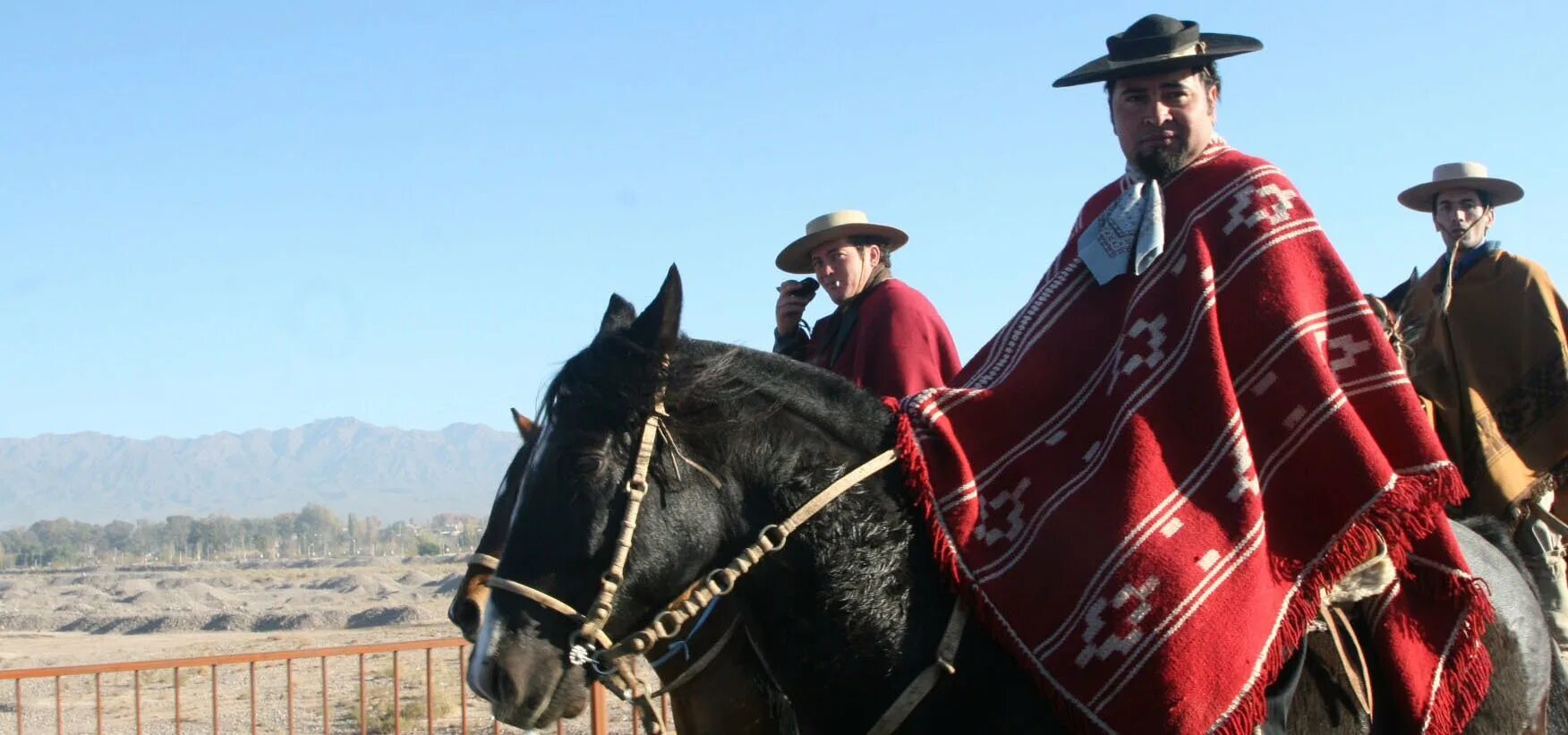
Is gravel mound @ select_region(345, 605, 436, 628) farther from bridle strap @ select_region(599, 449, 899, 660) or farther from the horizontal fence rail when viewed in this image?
bridle strap @ select_region(599, 449, 899, 660)

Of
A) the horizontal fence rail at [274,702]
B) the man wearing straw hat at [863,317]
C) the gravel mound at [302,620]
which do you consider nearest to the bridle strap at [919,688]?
the man wearing straw hat at [863,317]

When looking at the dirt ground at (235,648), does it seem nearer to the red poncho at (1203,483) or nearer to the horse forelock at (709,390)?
the horse forelock at (709,390)

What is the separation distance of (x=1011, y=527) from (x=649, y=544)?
93cm

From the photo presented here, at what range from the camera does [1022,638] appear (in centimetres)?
334

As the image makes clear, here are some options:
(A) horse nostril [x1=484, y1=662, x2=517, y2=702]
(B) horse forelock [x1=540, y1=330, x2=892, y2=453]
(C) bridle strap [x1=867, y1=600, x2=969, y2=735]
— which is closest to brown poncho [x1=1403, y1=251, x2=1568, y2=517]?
(B) horse forelock [x1=540, y1=330, x2=892, y2=453]

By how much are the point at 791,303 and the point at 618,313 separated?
139 inches

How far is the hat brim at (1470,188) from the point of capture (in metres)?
7.09

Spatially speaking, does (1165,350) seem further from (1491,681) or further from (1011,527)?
(1491,681)

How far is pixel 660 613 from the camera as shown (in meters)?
3.33

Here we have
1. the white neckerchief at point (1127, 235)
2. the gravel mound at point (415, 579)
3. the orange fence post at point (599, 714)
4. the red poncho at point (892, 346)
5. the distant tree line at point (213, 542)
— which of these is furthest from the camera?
the distant tree line at point (213, 542)

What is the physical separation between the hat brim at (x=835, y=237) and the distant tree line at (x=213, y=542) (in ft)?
307

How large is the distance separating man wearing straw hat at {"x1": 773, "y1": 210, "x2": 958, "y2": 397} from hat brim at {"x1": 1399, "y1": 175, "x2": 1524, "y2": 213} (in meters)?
2.77

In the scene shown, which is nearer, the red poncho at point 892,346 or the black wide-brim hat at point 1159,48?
the black wide-brim hat at point 1159,48

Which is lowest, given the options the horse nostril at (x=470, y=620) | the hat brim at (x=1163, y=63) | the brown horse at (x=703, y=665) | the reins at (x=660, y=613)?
the brown horse at (x=703, y=665)
